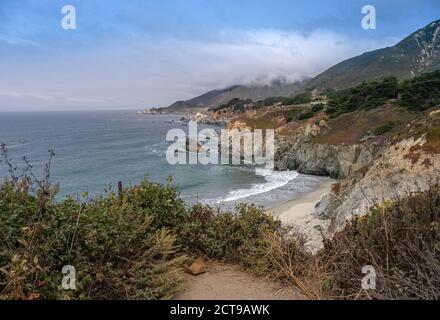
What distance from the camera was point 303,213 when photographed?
81.0 feet

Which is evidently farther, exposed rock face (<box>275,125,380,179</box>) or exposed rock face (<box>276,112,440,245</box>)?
exposed rock face (<box>275,125,380,179</box>)

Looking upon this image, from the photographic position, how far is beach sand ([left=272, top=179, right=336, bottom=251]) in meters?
19.7

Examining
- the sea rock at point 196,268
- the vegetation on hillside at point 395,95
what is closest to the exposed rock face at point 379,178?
the sea rock at point 196,268

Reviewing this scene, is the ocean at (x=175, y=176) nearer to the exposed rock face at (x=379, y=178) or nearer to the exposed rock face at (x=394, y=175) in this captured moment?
the exposed rock face at (x=379, y=178)

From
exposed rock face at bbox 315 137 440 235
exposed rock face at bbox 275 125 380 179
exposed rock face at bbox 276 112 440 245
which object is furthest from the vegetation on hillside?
exposed rock face at bbox 315 137 440 235

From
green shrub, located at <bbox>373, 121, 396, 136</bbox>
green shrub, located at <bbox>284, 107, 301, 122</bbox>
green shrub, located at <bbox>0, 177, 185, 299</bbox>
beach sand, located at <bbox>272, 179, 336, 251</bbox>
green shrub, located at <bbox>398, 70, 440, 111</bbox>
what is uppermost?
green shrub, located at <bbox>398, 70, 440, 111</bbox>

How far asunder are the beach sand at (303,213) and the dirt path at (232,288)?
11.5 m

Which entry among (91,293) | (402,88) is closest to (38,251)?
(91,293)

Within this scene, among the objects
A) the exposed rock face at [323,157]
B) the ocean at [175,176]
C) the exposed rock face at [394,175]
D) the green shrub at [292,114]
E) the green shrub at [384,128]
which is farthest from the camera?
the green shrub at [292,114]

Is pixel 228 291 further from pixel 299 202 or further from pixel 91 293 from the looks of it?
pixel 299 202

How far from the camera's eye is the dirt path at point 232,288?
225 inches

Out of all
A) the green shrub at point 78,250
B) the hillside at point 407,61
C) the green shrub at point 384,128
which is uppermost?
the hillside at point 407,61

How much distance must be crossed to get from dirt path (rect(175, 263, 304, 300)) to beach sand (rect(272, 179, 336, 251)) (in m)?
11.5

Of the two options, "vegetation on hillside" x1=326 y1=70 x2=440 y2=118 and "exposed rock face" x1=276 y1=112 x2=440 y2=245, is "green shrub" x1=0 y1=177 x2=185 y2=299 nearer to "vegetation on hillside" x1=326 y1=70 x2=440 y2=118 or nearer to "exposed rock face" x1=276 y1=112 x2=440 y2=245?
"exposed rock face" x1=276 y1=112 x2=440 y2=245
